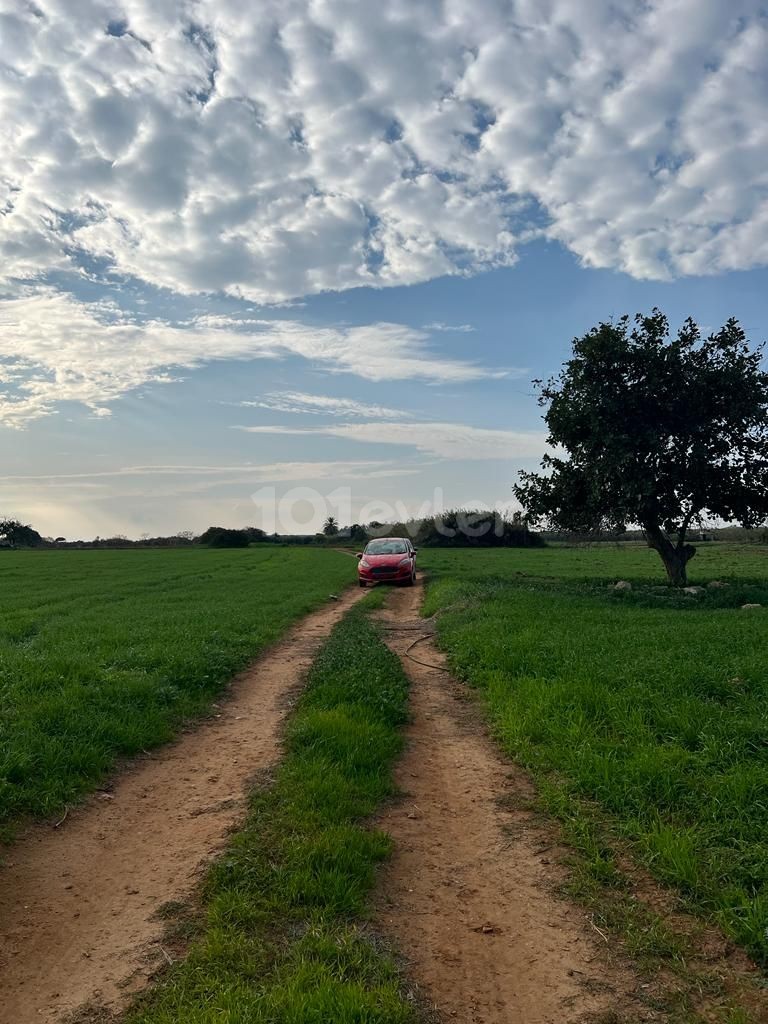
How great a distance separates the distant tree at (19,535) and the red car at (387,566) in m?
105

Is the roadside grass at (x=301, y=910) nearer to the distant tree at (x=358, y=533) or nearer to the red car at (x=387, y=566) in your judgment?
the red car at (x=387, y=566)

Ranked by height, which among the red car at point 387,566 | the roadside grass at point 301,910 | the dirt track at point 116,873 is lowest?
the dirt track at point 116,873

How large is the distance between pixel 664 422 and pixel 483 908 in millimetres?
20758

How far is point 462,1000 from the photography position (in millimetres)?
3287

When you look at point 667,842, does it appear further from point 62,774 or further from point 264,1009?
point 62,774

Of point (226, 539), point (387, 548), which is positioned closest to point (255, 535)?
point (226, 539)

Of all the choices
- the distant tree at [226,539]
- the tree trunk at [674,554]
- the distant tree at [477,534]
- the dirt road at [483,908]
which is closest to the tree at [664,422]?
the tree trunk at [674,554]

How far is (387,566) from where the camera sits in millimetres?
26594

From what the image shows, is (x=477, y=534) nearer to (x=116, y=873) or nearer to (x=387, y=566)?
(x=387, y=566)

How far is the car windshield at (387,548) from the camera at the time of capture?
2767 cm

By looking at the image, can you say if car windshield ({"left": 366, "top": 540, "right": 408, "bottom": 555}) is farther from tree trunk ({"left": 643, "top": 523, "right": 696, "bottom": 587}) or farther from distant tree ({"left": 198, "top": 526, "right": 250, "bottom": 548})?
distant tree ({"left": 198, "top": 526, "right": 250, "bottom": 548})

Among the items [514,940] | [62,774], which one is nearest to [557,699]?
[514,940]

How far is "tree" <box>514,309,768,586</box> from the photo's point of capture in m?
21.5

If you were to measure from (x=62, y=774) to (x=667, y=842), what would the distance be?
5093mm
